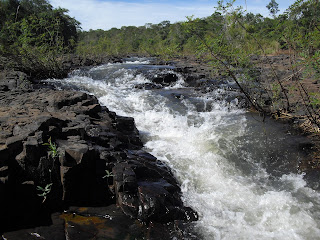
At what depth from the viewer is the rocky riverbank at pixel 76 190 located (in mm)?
3061

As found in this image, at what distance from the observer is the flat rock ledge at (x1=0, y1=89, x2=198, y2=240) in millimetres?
3057

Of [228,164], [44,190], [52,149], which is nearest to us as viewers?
[44,190]

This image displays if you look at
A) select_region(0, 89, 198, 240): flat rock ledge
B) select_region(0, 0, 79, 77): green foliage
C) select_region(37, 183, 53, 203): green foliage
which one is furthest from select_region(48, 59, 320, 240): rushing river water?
select_region(0, 0, 79, 77): green foliage

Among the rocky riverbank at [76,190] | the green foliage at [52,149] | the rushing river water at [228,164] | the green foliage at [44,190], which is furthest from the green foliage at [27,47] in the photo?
the green foliage at [44,190]

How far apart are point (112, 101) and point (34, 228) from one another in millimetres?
5789

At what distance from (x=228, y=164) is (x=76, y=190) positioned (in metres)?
2.86

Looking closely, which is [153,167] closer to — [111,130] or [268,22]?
[111,130]

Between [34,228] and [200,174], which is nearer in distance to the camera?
[34,228]

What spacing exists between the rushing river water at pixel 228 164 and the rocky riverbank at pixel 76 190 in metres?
0.51

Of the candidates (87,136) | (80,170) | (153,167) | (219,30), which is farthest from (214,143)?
(80,170)

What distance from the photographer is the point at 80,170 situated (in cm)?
354

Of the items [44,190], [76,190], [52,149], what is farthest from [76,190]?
[52,149]

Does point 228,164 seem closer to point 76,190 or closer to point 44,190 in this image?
point 76,190

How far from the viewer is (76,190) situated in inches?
138
